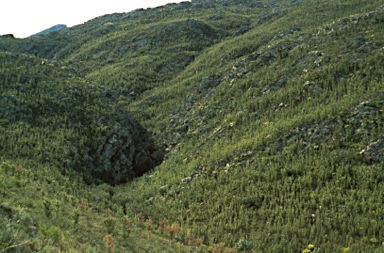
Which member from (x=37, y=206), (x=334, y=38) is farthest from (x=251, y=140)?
(x=334, y=38)

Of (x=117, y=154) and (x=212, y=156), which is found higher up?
(x=117, y=154)

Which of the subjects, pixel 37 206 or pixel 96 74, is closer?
pixel 37 206

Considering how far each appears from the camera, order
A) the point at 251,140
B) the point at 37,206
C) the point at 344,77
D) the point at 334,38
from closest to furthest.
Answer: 1. the point at 37,206
2. the point at 251,140
3. the point at 344,77
4. the point at 334,38

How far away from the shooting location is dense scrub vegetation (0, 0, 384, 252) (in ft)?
45.2

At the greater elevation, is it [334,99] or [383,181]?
[334,99]

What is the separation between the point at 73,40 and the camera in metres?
83.8

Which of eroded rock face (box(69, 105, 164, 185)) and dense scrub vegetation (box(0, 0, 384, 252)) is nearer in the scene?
dense scrub vegetation (box(0, 0, 384, 252))

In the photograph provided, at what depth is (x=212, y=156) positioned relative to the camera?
73.9ft

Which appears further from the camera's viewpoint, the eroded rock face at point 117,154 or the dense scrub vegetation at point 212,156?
the eroded rock face at point 117,154

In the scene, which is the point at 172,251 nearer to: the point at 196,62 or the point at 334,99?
the point at 334,99

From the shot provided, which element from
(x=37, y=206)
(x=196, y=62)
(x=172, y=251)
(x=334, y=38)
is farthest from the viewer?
(x=196, y=62)

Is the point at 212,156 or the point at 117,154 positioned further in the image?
the point at 117,154

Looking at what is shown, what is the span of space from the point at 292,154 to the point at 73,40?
7893 centimetres

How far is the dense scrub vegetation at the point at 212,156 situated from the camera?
1377cm
